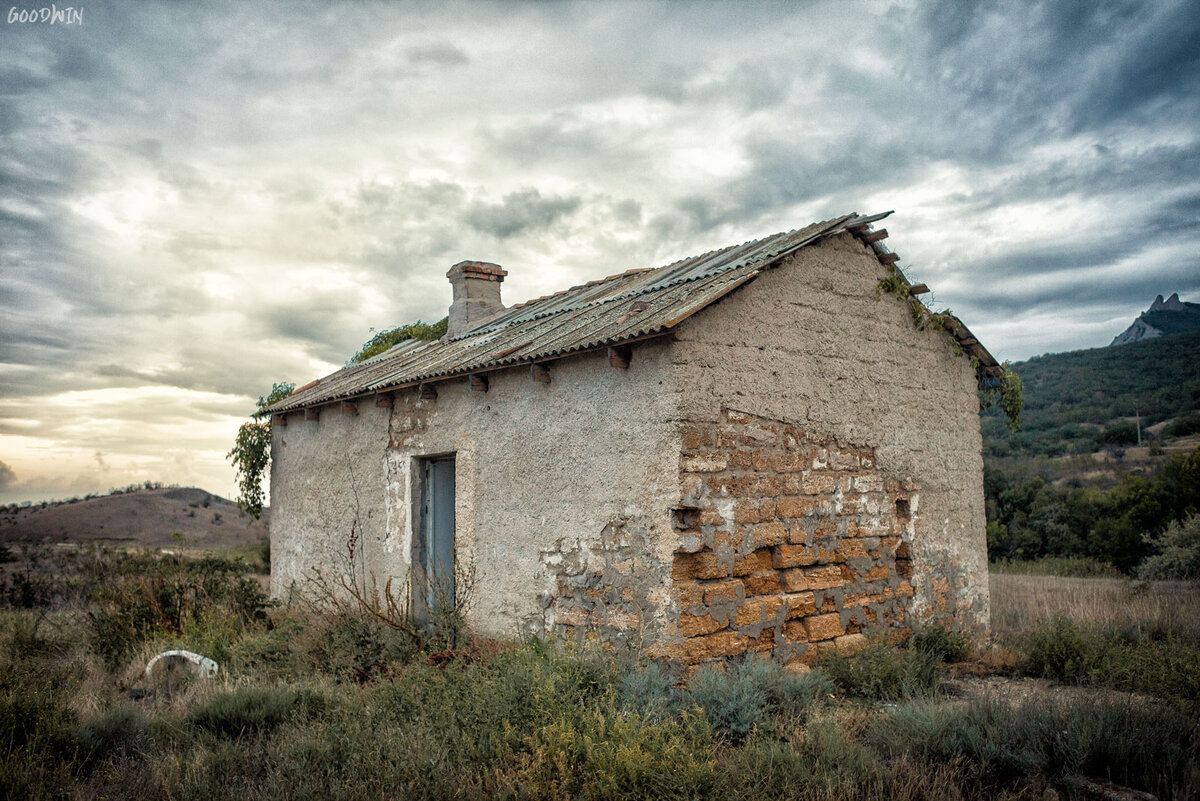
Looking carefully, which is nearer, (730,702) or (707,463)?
(730,702)

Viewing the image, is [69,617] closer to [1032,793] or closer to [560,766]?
[560,766]

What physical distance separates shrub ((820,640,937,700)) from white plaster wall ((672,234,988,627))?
121 centimetres

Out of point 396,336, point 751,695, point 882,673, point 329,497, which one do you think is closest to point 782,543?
point 882,673

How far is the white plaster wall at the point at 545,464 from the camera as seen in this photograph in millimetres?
5582

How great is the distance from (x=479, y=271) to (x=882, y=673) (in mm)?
8045

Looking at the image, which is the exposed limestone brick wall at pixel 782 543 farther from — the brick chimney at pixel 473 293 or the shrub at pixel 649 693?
the brick chimney at pixel 473 293

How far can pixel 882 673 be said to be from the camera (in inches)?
225

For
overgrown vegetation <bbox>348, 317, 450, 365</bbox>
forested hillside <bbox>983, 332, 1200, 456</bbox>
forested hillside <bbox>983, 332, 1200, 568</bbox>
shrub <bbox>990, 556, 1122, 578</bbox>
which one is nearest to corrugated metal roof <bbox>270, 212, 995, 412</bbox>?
overgrown vegetation <bbox>348, 317, 450, 365</bbox>

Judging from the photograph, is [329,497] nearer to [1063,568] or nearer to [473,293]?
[473,293]

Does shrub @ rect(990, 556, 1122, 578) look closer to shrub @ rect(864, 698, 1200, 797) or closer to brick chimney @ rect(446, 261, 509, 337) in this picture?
brick chimney @ rect(446, 261, 509, 337)

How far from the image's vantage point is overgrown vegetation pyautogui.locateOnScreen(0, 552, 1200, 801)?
379 centimetres

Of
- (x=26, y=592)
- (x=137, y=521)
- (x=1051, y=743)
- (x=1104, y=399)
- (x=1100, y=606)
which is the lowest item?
(x=1100, y=606)

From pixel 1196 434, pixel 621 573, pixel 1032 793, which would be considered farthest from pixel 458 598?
pixel 1196 434

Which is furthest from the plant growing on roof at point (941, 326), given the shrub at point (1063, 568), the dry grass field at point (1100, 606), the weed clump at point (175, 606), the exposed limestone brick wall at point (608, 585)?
the shrub at point (1063, 568)
